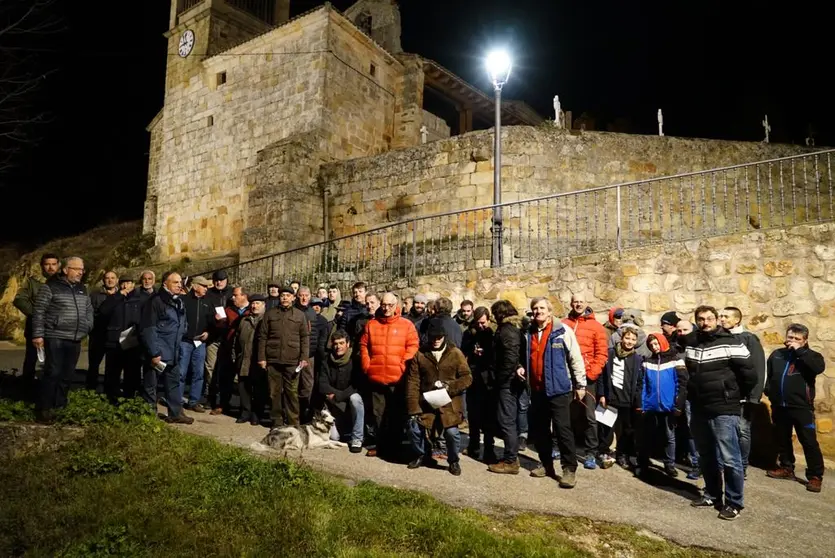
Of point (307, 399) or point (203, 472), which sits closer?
point (203, 472)

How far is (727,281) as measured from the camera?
23.9 feet

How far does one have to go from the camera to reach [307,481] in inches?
176

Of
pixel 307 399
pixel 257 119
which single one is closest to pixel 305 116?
pixel 257 119

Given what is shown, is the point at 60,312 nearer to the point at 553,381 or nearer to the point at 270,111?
the point at 553,381

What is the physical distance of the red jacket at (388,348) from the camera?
19.3ft

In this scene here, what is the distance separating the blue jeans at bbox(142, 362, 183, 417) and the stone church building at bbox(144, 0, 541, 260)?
25.6ft

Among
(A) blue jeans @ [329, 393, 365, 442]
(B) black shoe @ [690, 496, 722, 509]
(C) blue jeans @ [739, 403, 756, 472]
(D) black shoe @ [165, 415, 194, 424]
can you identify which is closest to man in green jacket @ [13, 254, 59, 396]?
(D) black shoe @ [165, 415, 194, 424]

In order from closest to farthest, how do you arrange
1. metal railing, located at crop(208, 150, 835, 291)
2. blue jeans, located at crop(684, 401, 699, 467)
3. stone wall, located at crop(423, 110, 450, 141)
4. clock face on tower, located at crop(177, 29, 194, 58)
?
blue jeans, located at crop(684, 401, 699, 467) < metal railing, located at crop(208, 150, 835, 291) < stone wall, located at crop(423, 110, 450, 141) < clock face on tower, located at crop(177, 29, 194, 58)

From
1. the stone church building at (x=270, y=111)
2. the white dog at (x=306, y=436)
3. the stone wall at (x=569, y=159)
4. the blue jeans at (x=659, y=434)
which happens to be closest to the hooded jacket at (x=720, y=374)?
the blue jeans at (x=659, y=434)

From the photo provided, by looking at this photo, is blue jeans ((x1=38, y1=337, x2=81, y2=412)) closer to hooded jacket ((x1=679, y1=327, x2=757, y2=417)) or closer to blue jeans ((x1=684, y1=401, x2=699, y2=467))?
hooded jacket ((x1=679, y1=327, x2=757, y2=417))

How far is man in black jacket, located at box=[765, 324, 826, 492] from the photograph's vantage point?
5672mm

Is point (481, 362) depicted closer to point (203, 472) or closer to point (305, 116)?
point (203, 472)

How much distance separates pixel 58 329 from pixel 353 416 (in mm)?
3120

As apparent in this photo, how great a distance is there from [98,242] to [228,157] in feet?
35.8
